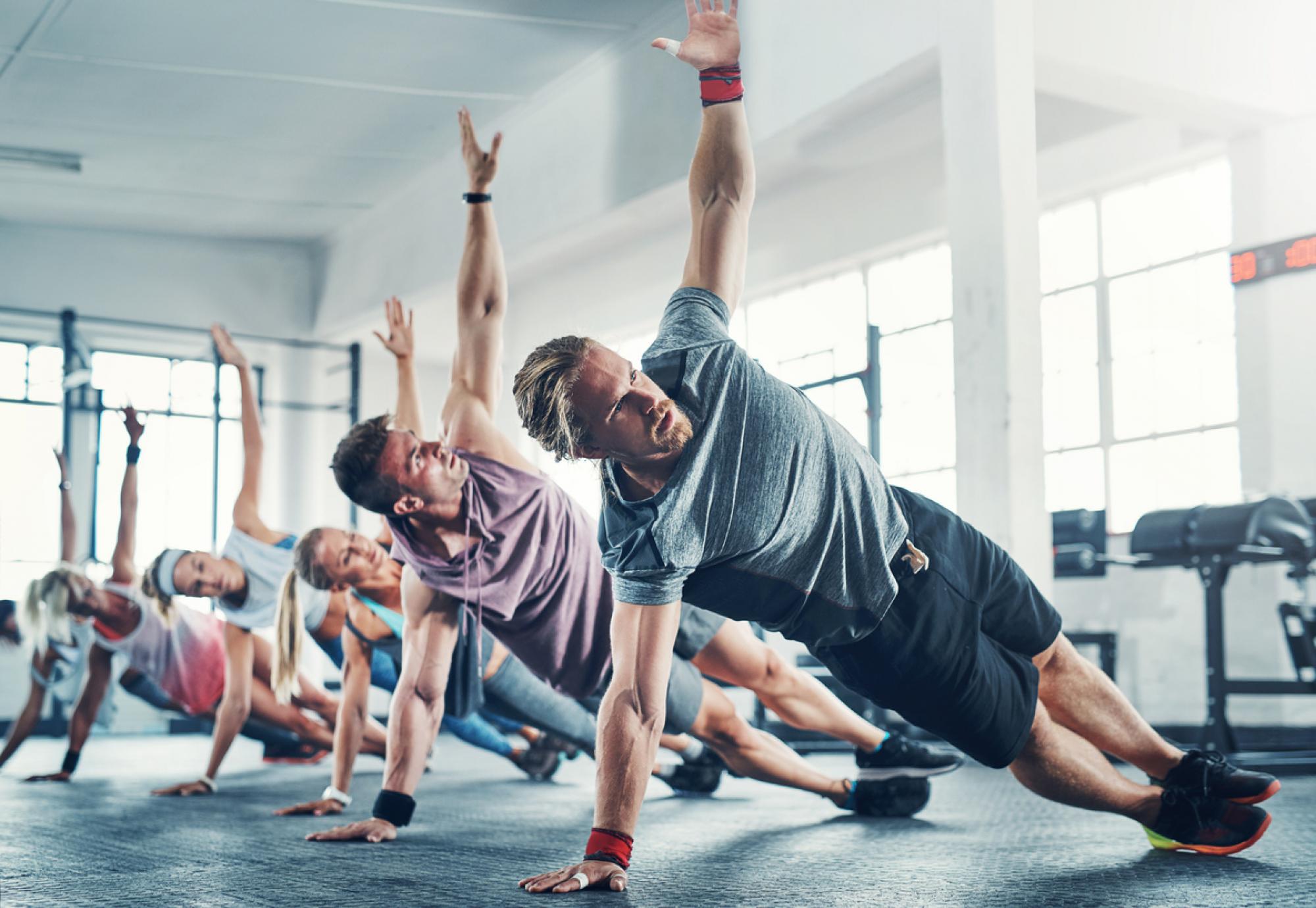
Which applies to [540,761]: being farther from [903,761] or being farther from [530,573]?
[530,573]

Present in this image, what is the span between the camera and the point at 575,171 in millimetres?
7070

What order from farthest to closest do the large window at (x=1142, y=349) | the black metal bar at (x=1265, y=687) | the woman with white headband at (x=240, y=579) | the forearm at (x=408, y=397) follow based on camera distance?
the large window at (x=1142, y=349), the black metal bar at (x=1265, y=687), the woman with white headband at (x=240, y=579), the forearm at (x=408, y=397)

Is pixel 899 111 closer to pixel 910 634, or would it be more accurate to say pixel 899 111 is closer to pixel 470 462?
pixel 470 462

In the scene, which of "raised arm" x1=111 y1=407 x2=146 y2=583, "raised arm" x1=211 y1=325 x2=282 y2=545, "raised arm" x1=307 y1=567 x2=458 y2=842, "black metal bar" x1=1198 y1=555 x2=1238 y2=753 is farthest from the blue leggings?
"black metal bar" x1=1198 y1=555 x2=1238 y2=753

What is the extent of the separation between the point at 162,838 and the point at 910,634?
1.71m

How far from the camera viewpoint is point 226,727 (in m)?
4.00

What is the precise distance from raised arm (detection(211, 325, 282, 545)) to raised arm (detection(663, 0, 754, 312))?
7.77 ft

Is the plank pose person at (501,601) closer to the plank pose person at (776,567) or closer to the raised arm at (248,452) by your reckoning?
the plank pose person at (776,567)

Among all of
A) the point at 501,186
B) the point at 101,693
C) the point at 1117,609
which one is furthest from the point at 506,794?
the point at 501,186

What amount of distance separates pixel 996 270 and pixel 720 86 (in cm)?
247

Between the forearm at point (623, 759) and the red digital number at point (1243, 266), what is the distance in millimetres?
4796

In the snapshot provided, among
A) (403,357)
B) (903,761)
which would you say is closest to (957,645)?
(903,761)

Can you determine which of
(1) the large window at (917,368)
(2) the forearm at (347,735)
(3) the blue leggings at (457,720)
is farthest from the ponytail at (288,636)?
(1) the large window at (917,368)

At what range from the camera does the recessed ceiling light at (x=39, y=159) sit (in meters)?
7.82
